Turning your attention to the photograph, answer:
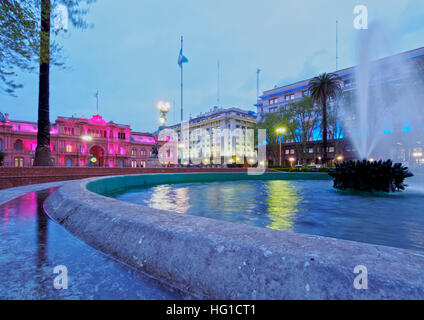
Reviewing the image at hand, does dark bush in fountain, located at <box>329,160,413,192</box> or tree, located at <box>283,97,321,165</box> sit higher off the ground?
tree, located at <box>283,97,321,165</box>

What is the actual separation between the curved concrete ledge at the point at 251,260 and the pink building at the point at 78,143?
3708cm

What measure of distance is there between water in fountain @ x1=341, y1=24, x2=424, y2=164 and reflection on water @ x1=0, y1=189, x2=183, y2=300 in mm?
37927

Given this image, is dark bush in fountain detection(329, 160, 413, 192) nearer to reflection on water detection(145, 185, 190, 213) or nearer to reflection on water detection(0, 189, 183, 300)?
reflection on water detection(145, 185, 190, 213)

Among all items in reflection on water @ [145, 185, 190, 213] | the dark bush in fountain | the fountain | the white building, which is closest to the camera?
reflection on water @ [145, 185, 190, 213]

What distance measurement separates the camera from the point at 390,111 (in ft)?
123

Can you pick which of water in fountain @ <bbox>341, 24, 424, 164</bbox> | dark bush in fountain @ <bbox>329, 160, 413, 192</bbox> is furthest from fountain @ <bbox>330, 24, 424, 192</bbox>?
dark bush in fountain @ <bbox>329, 160, 413, 192</bbox>

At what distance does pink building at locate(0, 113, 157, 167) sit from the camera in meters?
38.7

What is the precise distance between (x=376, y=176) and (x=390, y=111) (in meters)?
39.3

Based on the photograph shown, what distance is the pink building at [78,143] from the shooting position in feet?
127

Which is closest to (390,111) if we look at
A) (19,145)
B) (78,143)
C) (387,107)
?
(387,107)

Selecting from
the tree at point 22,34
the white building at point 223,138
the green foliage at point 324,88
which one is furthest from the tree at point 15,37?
the white building at point 223,138

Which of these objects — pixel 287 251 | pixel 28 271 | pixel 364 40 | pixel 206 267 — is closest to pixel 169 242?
pixel 206 267

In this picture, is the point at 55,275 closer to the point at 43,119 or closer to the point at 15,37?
the point at 15,37

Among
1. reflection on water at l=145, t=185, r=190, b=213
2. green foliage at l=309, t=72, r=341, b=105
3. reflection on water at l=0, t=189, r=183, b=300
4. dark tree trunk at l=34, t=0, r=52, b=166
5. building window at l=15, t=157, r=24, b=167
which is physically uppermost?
green foliage at l=309, t=72, r=341, b=105
